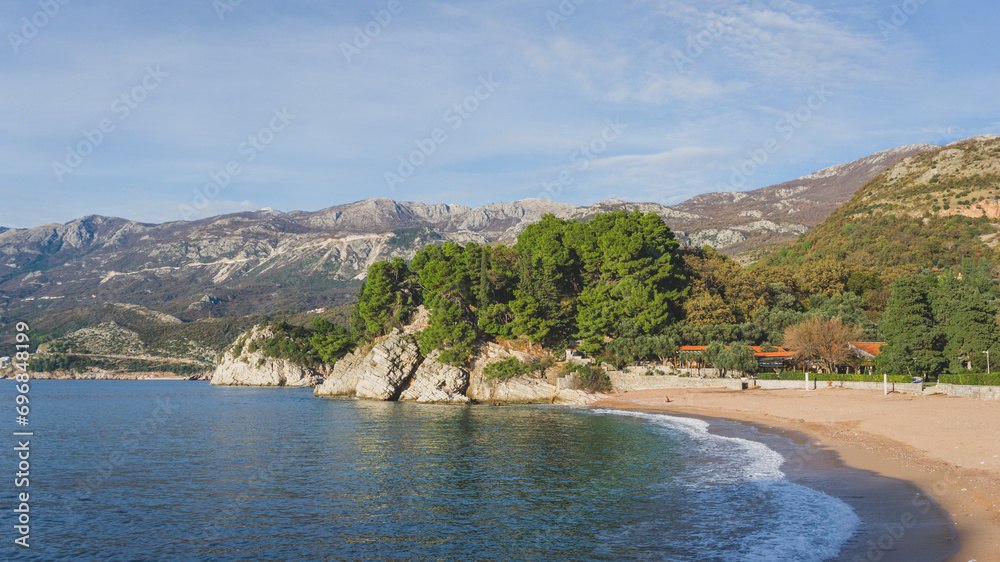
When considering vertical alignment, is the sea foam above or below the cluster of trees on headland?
below

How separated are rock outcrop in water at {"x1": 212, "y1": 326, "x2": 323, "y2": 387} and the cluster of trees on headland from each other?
6841 cm

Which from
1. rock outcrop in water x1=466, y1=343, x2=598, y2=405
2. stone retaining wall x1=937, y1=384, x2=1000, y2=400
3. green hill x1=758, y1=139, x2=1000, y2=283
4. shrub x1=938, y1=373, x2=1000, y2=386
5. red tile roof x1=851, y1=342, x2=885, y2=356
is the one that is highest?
green hill x1=758, y1=139, x2=1000, y2=283

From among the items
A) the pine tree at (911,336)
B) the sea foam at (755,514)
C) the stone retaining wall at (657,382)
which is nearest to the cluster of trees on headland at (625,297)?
the pine tree at (911,336)

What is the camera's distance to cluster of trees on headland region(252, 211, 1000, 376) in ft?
243

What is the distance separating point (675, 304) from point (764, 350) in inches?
566

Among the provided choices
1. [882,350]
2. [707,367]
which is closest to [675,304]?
[707,367]

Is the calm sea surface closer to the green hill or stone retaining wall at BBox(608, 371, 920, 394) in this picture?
stone retaining wall at BBox(608, 371, 920, 394)

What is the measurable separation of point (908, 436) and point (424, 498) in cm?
2756

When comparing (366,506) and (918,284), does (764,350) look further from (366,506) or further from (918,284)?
(366,506)

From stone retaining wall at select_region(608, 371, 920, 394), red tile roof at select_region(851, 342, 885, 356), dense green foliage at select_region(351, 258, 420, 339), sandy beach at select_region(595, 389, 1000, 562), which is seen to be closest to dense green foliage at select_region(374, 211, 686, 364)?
dense green foliage at select_region(351, 258, 420, 339)

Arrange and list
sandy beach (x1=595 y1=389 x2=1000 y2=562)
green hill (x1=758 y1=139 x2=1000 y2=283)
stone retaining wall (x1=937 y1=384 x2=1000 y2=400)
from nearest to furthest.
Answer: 1. sandy beach (x1=595 y1=389 x2=1000 y2=562)
2. stone retaining wall (x1=937 y1=384 x2=1000 y2=400)
3. green hill (x1=758 y1=139 x2=1000 y2=283)

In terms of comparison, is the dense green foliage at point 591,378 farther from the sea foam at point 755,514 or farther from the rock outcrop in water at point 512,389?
the sea foam at point 755,514

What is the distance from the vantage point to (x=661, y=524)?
69.5 feet

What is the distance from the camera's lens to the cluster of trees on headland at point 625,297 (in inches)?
2911
